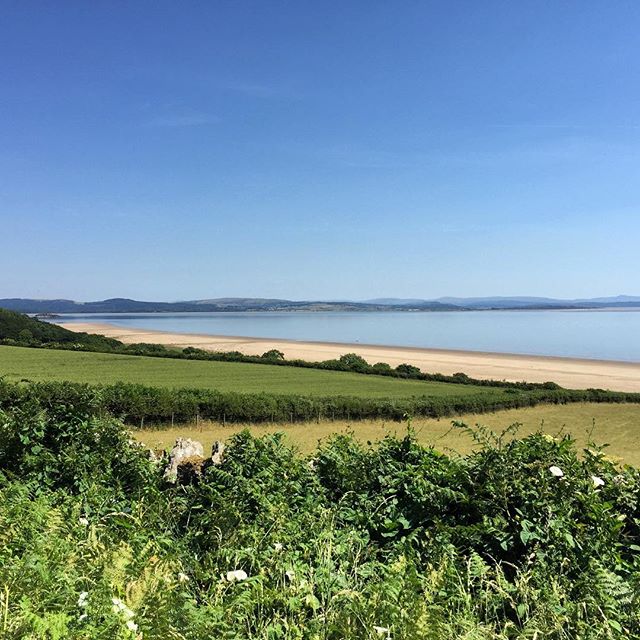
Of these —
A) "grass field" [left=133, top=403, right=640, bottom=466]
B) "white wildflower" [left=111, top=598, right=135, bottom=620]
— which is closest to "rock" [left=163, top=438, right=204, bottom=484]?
"white wildflower" [left=111, top=598, right=135, bottom=620]

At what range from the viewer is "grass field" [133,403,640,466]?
22.2 metres

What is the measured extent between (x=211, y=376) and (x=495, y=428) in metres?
20.4

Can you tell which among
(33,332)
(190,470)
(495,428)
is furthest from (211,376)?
(33,332)

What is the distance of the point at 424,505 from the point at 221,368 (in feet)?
129

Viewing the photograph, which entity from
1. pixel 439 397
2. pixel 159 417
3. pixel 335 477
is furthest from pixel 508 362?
pixel 335 477

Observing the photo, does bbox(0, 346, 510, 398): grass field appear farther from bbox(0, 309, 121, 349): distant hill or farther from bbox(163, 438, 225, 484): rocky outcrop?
bbox(163, 438, 225, 484): rocky outcrop

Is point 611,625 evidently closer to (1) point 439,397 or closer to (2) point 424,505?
(2) point 424,505

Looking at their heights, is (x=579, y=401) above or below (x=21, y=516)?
below

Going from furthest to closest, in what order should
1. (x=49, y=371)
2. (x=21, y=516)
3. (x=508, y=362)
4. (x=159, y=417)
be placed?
(x=508, y=362) < (x=49, y=371) < (x=159, y=417) < (x=21, y=516)

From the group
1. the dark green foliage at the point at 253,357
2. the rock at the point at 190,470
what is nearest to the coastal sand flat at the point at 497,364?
the dark green foliage at the point at 253,357

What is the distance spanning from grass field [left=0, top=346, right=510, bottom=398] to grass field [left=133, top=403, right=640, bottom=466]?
4334mm

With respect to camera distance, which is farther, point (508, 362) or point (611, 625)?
point (508, 362)

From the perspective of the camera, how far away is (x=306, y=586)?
3246 mm

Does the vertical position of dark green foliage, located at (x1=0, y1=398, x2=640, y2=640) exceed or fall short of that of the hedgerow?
it exceeds it
